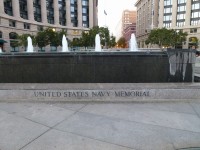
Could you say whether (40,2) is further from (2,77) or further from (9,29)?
(2,77)

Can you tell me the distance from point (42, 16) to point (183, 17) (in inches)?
2213

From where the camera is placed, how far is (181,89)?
6.91 metres

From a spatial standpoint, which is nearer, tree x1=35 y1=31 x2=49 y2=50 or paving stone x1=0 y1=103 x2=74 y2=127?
paving stone x1=0 y1=103 x2=74 y2=127

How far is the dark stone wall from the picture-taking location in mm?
7832

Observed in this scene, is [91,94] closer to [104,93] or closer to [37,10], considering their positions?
[104,93]

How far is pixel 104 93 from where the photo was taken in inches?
276

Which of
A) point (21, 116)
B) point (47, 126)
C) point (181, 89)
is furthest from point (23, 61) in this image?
point (181, 89)

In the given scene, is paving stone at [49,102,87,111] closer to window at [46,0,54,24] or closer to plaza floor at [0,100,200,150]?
plaza floor at [0,100,200,150]

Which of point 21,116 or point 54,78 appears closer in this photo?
point 21,116

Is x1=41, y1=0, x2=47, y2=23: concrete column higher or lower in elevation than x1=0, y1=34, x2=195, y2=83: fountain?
higher

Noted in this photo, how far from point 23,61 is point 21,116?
9.89 feet

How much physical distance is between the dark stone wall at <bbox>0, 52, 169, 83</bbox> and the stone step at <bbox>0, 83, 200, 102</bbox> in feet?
3.19

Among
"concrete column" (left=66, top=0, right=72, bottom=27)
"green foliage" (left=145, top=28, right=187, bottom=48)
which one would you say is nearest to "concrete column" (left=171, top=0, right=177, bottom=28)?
"green foliage" (left=145, top=28, right=187, bottom=48)

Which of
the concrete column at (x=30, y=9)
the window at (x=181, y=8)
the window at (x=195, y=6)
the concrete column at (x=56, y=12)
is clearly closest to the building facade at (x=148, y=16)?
the window at (x=181, y=8)
